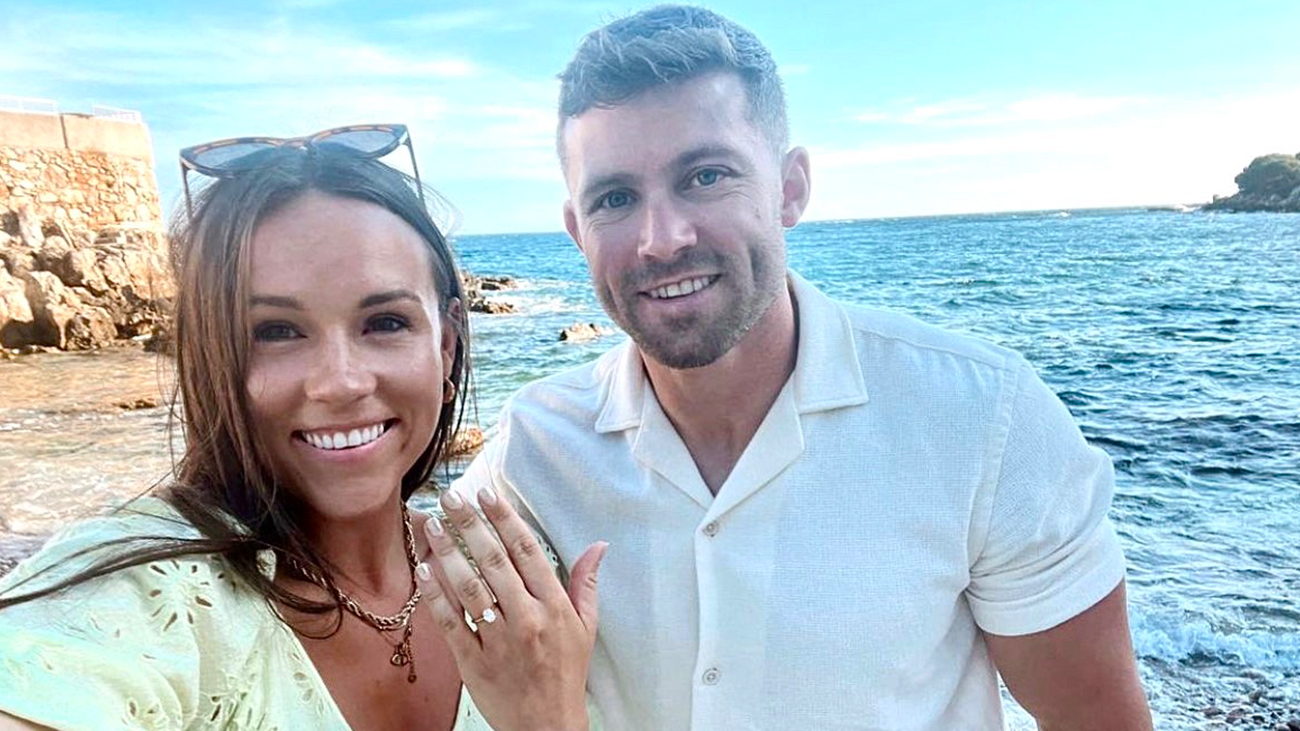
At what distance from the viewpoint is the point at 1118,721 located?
2561 mm

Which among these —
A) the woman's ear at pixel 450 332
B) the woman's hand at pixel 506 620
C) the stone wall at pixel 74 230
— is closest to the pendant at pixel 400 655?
the woman's hand at pixel 506 620

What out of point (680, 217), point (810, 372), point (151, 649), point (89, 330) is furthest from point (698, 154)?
point (89, 330)

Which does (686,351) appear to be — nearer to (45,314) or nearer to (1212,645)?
(1212,645)

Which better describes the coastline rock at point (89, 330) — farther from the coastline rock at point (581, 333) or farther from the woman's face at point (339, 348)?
the woman's face at point (339, 348)

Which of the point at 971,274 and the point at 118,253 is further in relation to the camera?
the point at 971,274

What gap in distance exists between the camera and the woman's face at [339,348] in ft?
6.46

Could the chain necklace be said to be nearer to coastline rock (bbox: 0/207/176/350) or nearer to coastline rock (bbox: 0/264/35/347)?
coastline rock (bbox: 0/207/176/350)

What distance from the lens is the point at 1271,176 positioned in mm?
91938

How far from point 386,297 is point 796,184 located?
4.83 feet

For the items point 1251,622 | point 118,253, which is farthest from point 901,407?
point 118,253

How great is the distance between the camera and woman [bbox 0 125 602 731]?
5.54 feet

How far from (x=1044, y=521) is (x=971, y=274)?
42.5 meters

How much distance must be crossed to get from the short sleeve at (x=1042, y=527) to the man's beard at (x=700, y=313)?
29.5 inches

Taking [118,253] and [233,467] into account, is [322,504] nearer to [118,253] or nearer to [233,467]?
[233,467]
